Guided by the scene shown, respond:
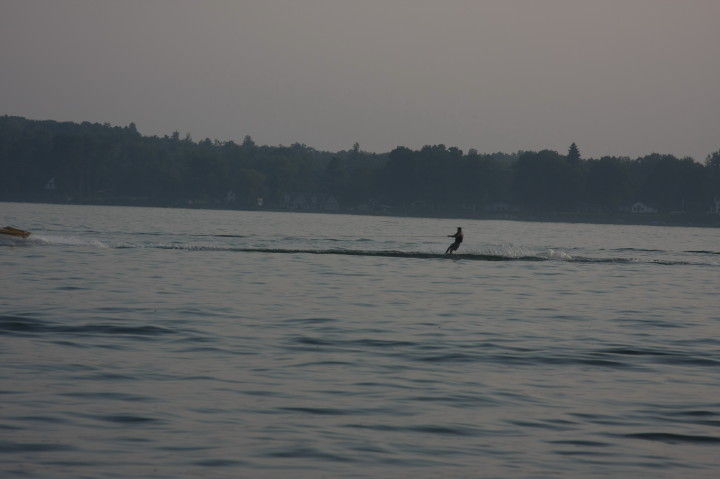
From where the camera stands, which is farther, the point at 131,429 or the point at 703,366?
the point at 703,366

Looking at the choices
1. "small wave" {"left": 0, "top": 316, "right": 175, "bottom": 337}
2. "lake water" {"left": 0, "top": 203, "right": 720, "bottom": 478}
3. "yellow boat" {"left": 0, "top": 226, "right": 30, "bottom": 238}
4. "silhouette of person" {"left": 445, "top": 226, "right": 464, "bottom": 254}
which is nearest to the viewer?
"lake water" {"left": 0, "top": 203, "right": 720, "bottom": 478}

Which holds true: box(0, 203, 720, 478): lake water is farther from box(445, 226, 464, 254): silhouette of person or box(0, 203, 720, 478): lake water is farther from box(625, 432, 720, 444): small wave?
box(445, 226, 464, 254): silhouette of person

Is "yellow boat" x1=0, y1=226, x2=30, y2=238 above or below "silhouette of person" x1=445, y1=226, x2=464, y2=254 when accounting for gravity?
below


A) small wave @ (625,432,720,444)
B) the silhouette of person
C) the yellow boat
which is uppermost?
the silhouette of person

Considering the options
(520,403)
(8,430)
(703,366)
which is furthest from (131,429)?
(703,366)

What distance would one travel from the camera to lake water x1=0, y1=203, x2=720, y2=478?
1115 cm

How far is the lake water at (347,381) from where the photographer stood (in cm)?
1115

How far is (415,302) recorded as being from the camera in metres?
28.9

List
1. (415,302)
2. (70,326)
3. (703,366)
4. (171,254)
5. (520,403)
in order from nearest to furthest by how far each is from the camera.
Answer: (520,403) < (703,366) < (70,326) < (415,302) < (171,254)

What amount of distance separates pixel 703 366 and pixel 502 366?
391 centimetres

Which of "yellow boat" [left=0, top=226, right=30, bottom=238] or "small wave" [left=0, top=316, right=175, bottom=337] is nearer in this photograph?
"small wave" [left=0, top=316, right=175, bottom=337]

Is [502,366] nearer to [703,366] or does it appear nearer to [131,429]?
[703,366]

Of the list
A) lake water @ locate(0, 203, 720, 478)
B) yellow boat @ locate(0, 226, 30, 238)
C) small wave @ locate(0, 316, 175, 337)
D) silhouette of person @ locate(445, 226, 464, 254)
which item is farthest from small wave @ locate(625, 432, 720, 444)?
yellow boat @ locate(0, 226, 30, 238)

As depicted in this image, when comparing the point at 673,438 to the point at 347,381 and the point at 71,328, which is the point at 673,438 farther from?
the point at 71,328
